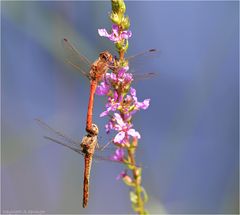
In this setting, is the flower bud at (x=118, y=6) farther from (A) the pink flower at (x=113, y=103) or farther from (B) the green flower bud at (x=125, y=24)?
(A) the pink flower at (x=113, y=103)

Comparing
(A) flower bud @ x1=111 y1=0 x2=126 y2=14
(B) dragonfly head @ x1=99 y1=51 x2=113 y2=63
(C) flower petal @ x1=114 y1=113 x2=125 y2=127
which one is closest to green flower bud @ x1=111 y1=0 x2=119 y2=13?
(A) flower bud @ x1=111 y1=0 x2=126 y2=14

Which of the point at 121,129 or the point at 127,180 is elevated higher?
the point at 121,129

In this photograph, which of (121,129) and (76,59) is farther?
(76,59)

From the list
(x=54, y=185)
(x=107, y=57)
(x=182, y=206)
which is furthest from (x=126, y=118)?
(x=54, y=185)

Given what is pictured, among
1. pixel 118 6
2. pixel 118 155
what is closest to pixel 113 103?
pixel 118 155

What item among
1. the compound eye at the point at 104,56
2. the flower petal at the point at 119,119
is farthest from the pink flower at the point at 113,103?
the compound eye at the point at 104,56

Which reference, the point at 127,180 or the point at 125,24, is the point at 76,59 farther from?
the point at 127,180

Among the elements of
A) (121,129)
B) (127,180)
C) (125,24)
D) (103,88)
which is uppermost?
(125,24)

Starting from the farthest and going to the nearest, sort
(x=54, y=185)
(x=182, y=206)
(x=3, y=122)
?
(x=3, y=122) → (x=54, y=185) → (x=182, y=206)

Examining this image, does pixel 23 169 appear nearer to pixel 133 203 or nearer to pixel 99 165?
pixel 99 165
